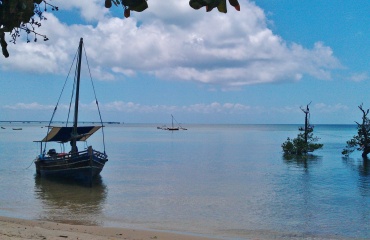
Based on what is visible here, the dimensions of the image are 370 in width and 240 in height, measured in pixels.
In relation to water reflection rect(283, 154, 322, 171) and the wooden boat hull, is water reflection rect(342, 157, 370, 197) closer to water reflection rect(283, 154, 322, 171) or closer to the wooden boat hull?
water reflection rect(283, 154, 322, 171)

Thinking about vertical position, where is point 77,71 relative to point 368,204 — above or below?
above

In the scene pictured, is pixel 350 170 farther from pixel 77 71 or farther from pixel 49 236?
pixel 49 236

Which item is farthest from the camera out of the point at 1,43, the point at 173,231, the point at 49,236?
the point at 173,231

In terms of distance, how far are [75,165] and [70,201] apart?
16.0 feet

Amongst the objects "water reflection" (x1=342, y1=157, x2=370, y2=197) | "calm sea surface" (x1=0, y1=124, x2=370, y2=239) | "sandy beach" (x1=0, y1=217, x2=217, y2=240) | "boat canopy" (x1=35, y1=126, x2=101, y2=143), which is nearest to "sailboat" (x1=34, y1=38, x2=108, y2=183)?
"boat canopy" (x1=35, y1=126, x2=101, y2=143)

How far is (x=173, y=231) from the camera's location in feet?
42.8

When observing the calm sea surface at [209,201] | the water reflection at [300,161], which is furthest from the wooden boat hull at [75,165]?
the water reflection at [300,161]

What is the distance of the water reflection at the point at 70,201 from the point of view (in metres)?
14.8

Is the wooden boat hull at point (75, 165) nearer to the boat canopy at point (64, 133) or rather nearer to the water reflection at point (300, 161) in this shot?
the boat canopy at point (64, 133)

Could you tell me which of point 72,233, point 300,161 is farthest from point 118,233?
point 300,161

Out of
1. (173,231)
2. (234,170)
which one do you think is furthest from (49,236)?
(234,170)

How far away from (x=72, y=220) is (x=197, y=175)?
51.0ft

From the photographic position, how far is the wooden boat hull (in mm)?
22828

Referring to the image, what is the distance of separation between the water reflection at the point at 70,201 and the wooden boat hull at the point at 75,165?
19.8 inches
